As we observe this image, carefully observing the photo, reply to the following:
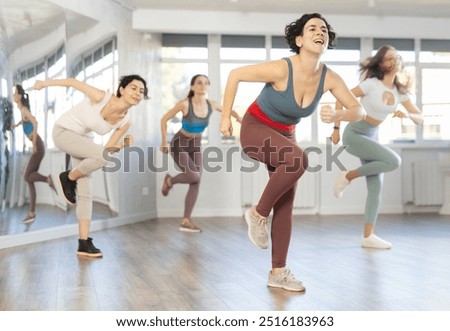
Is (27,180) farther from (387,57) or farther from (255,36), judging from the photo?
(255,36)

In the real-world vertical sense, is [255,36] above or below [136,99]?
above

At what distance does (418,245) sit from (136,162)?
3.67 m

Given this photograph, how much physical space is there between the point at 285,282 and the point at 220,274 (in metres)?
0.61

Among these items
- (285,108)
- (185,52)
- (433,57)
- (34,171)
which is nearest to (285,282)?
(285,108)

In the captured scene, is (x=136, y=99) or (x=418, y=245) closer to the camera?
(x=136, y=99)

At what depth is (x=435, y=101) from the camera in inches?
362

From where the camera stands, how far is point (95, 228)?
269 inches

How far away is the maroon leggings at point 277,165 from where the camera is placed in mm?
3154

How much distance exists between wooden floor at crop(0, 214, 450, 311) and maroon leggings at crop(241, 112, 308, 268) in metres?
0.33

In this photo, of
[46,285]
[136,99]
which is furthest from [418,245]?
[46,285]

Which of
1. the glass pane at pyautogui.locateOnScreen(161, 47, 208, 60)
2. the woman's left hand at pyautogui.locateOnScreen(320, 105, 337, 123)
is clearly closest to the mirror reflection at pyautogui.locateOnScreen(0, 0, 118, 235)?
the glass pane at pyautogui.locateOnScreen(161, 47, 208, 60)

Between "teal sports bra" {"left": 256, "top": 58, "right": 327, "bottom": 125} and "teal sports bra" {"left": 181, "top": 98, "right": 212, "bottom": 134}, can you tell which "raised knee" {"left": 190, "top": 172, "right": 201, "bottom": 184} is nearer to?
"teal sports bra" {"left": 181, "top": 98, "right": 212, "bottom": 134}

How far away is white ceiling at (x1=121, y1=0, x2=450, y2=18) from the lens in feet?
25.4
